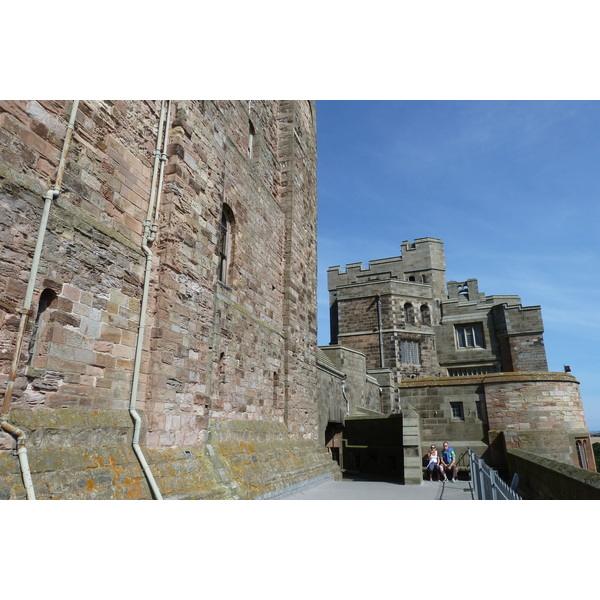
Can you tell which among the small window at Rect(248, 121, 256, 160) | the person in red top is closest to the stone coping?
the person in red top

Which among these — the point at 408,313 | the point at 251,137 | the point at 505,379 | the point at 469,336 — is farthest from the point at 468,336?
the point at 251,137

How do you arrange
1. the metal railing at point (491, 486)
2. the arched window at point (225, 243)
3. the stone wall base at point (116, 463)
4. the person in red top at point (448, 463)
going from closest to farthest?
1. the stone wall base at point (116, 463)
2. the metal railing at point (491, 486)
3. the arched window at point (225, 243)
4. the person in red top at point (448, 463)

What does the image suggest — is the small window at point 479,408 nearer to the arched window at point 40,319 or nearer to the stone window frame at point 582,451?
the stone window frame at point 582,451

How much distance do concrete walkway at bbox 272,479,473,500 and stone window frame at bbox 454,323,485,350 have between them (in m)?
20.9

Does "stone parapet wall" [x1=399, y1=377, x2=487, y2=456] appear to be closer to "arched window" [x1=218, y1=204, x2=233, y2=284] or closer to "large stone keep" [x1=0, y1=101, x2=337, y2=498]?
"large stone keep" [x1=0, y1=101, x2=337, y2=498]

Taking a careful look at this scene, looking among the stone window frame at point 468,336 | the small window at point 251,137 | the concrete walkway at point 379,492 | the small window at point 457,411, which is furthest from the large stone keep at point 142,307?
the stone window frame at point 468,336

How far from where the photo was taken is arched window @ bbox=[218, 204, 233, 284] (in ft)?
29.6

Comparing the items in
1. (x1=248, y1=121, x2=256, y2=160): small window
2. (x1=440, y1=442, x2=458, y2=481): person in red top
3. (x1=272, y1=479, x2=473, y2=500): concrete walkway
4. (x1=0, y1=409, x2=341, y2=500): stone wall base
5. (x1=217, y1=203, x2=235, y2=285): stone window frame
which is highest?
(x1=248, y1=121, x2=256, y2=160): small window

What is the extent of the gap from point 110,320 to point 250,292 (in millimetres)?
4512

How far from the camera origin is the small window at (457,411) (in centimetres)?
1631

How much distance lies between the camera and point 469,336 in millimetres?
31891

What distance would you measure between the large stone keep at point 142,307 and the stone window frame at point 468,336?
24.0 metres

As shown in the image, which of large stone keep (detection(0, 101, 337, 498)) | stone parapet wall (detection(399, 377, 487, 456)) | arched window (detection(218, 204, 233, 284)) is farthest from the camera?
stone parapet wall (detection(399, 377, 487, 456))

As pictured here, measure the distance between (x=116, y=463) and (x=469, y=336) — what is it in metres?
30.7
